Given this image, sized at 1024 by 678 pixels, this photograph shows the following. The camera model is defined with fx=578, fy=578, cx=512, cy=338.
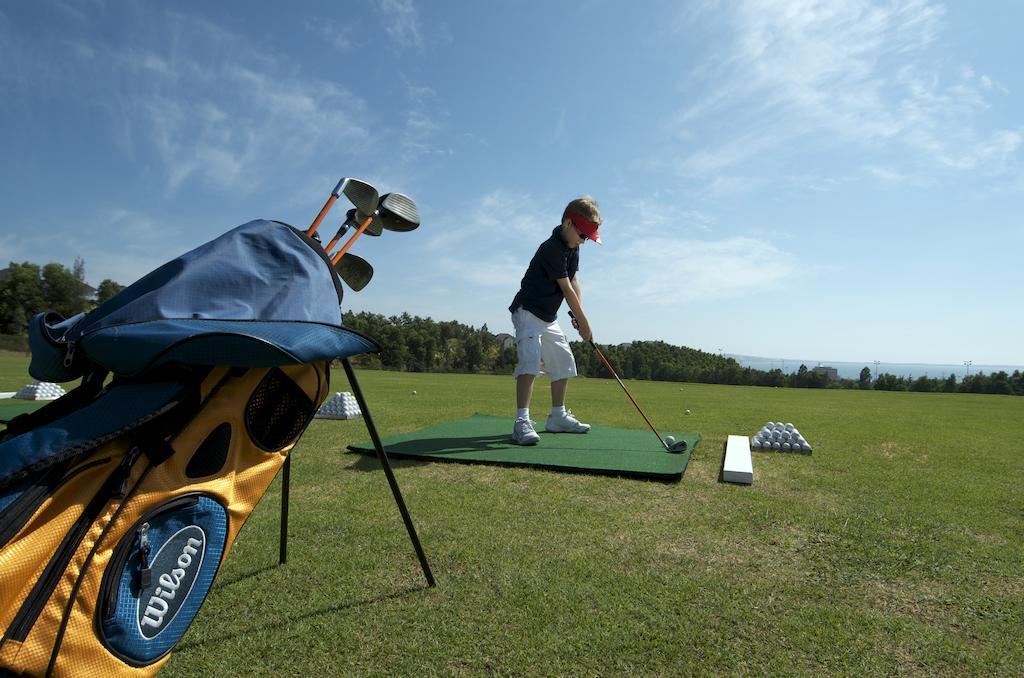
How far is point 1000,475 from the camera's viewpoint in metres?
5.19

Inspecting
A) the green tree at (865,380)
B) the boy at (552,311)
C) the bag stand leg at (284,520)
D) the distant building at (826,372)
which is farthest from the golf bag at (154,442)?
the green tree at (865,380)

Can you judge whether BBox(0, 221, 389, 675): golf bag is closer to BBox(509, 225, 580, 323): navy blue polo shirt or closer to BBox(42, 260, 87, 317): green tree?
BBox(509, 225, 580, 323): navy blue polo shirt

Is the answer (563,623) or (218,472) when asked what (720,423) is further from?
(218,472)

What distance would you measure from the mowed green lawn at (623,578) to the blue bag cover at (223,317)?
112 centimetres

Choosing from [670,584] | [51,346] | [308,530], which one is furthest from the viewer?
[308,530]

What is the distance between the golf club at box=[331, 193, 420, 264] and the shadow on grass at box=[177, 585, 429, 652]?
1.63 m

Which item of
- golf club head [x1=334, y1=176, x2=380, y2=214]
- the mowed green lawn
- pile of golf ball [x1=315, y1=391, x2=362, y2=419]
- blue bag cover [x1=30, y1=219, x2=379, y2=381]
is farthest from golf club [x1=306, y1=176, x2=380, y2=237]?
pile of golf ball [x1=315, y1=391, x2=362, y2=419]

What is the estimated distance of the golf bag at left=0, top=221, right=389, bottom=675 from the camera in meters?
1.40

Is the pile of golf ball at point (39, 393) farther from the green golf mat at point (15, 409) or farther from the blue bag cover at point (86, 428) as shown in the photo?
the blue bag cover at point (86, 428)

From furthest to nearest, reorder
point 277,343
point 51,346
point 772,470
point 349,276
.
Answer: point 772,470 < point 349,276 < point 51,346 < point 277,343

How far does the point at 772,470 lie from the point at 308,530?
3878 mm

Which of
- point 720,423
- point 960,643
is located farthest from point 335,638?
point 720,423

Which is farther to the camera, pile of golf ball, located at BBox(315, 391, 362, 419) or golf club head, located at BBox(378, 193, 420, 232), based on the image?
pile of golf ball, located at BBox(315, 391, 362, 419)

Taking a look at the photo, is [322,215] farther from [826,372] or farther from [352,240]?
[826,372]
